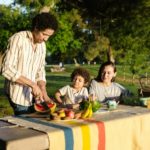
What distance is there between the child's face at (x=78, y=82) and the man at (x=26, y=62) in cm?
68

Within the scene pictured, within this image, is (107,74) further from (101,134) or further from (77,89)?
(101,134)

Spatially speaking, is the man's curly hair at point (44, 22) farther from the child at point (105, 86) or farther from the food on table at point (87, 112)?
the child at point (105, 86)

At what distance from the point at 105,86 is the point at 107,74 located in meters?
0.16

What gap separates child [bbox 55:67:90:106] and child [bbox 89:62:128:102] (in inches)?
10.6

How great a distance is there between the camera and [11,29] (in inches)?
867

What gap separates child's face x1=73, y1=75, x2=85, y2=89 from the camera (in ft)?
14.9

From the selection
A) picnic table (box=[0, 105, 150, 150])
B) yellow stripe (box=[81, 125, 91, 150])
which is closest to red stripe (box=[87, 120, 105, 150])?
picnic table (box=[0, 105, 150, 150])

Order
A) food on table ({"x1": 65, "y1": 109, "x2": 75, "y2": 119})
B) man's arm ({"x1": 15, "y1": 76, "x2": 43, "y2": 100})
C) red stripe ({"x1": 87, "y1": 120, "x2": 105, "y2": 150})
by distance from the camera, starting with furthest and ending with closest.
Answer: man's arm ({"x1": 15, "y1": 76, "x2": 43, "y2": 100}), food on table ({"x1": 65, "y1": 109, "x2": 75, "y2": 119}), red stripe ({"x1": 87, "y1": 120, "x2": 105, "y2": 150})

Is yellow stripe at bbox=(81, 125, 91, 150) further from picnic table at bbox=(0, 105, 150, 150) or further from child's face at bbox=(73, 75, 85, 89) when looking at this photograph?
child's face at bbox=(73, 75, 85, 89)

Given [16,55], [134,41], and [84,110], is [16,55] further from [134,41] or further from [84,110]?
[134,41]

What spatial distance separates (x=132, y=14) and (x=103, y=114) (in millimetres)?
8378

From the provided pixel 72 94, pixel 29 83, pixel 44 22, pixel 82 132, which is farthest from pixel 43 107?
pixel 72 94

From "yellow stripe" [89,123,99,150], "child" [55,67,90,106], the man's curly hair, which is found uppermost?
the man's curly hair

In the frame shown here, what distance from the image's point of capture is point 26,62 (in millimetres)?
3740
